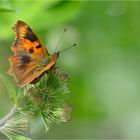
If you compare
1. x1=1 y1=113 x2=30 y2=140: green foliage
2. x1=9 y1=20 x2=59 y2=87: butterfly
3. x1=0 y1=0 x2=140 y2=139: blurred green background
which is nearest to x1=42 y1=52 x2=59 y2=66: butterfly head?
x1=9 y1=20 x2=59 y2=87: butterfly

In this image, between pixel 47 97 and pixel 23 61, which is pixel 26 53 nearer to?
pixel 23 61

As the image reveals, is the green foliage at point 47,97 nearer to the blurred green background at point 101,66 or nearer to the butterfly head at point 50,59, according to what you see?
the butterfly head at point 50,59

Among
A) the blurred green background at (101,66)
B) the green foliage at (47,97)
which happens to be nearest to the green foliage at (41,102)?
the green foliage at (47,97)

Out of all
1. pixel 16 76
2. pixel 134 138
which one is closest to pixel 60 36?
pixel 134 138

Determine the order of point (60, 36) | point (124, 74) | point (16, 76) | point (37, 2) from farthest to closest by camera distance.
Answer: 1. point (124, 74)
2. point (60, 36)
3. point (37, 2)
4. point (16, 76)

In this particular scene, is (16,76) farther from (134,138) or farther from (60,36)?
(134,138)

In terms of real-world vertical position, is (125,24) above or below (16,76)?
above

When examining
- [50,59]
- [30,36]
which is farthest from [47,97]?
[30,36]

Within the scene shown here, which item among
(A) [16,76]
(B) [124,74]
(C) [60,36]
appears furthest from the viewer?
(B) [124,74]
